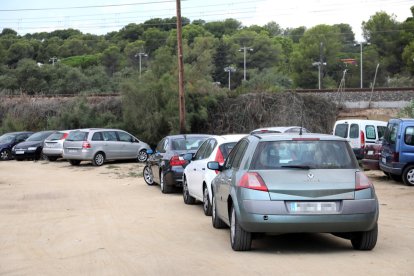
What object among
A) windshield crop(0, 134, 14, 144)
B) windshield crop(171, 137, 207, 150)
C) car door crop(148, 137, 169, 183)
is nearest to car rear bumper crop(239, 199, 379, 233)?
windshield crop(171, 137, 207, 150)

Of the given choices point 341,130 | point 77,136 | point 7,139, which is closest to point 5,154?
point 7,139

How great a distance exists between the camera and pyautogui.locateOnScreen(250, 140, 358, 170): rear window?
863cm

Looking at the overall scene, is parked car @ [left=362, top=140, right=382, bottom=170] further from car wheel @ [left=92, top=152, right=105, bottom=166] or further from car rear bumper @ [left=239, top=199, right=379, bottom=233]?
car wheel @ [left=92, top=152, right=105, bottom=166]

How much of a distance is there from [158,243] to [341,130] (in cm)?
1655

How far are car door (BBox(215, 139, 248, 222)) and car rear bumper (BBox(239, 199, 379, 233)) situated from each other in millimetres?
886

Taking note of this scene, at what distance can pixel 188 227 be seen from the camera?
11.2m

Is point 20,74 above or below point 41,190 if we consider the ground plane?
above

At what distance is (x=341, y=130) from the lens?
2484 cm

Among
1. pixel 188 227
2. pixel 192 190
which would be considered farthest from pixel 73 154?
pixel 188 227

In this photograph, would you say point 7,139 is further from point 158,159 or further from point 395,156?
point 395,156

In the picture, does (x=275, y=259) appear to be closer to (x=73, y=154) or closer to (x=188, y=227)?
(x=188, y=227)

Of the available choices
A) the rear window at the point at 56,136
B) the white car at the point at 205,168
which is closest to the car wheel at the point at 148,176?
the white car at the point at 205,168

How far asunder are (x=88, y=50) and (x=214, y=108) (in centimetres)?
7251

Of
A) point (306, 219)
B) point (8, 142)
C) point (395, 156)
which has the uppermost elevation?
point (306, 219)
